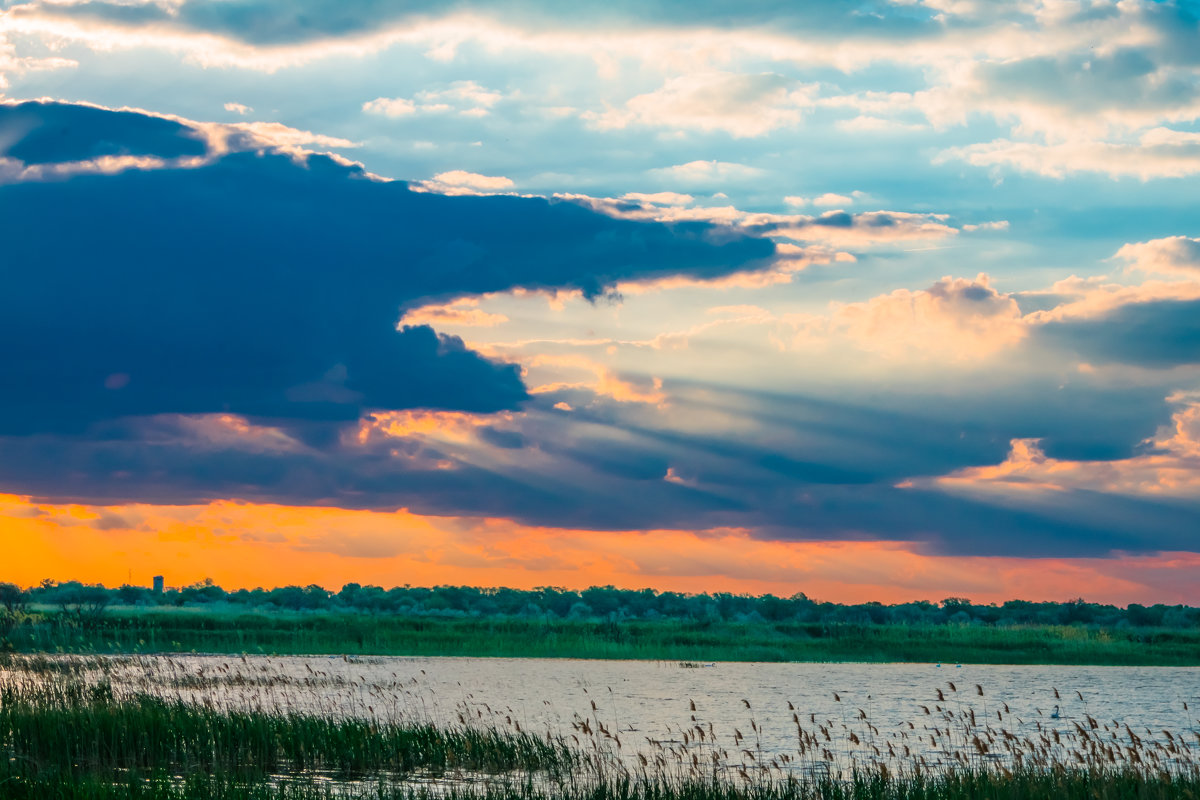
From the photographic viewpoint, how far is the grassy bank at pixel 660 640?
71688 millimetres

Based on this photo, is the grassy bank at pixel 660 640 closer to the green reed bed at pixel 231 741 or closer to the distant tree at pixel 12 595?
the distant tree at pixel 12 595

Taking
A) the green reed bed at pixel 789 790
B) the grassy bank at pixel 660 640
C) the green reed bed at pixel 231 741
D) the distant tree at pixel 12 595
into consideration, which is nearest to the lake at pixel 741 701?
the green reed bed at pixel 789 790

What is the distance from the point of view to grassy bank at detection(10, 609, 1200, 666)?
7169 cm

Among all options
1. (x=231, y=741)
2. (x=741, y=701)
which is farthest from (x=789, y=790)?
(x=741, y=701)

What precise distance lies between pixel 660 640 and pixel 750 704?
136ft

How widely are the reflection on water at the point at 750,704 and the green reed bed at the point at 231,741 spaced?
0.95 m

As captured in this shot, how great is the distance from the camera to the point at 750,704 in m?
40.1

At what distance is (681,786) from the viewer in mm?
16266

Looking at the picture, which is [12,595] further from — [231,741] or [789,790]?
[789,790]

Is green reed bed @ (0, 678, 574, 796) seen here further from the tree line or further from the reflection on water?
the tree line

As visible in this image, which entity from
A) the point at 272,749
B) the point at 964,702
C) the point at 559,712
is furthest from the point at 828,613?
the point at 272,749

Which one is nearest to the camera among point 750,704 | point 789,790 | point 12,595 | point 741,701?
point 789,790

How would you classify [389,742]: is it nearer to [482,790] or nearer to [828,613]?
[482,790]

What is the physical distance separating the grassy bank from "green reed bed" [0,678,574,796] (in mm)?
45324
